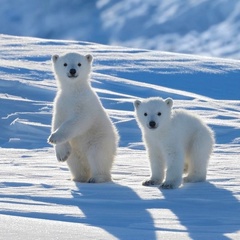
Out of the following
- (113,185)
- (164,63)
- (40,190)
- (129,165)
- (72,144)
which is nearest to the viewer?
(40,190)

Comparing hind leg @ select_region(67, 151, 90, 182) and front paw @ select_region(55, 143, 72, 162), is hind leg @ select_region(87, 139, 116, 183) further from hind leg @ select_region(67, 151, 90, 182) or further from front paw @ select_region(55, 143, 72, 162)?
front paw @ select_region(55, 143, 72, 162)

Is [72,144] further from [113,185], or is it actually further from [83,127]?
[113,185]

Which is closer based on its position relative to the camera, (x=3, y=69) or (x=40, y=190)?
(x=40, y=190)

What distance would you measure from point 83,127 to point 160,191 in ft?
3.30

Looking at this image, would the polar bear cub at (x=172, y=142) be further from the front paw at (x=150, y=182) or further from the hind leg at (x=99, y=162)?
the hind leg at (x=99, y=162)

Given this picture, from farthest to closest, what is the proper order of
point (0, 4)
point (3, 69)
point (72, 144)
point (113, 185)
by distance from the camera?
point (0, 4)
point (3, 69)
point (72, 144)
point (113, 185)

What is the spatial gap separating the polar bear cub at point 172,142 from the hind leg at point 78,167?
0.59 metres

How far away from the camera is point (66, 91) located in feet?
23.1

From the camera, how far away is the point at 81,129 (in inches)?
266

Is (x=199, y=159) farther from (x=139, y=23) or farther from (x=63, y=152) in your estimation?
(x=139, y=23)

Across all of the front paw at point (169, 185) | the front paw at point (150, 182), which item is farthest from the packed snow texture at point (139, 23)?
the front paw at point (169, 185)

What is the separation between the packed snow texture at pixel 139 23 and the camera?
78.1 m

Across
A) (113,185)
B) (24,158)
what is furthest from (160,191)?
(24,158)

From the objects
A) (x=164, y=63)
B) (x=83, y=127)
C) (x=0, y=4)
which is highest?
(x=0, y=4)
